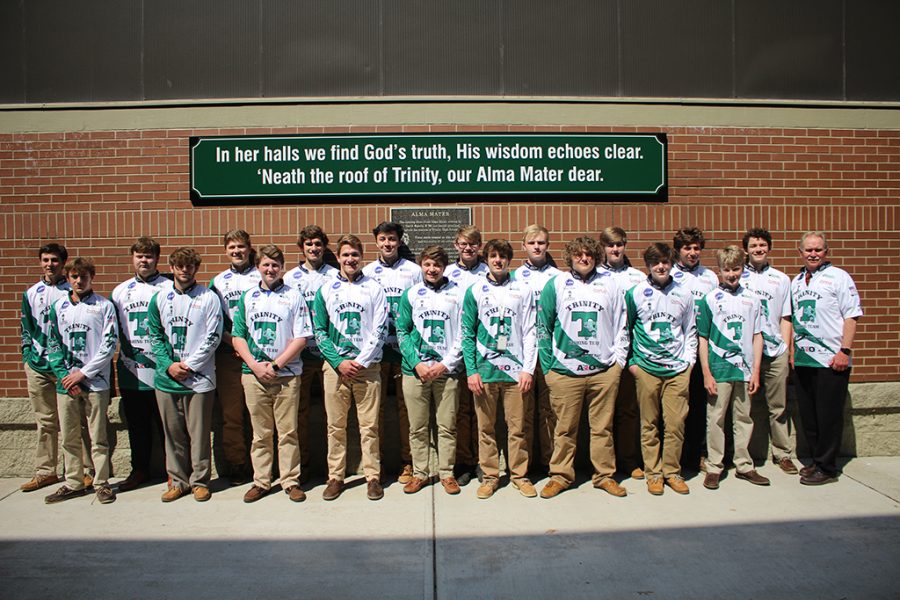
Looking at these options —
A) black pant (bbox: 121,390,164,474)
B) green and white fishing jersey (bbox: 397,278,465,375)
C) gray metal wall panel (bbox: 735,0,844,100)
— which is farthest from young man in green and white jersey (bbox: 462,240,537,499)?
gray metal wall panel (bbox: 735,0,844,100)

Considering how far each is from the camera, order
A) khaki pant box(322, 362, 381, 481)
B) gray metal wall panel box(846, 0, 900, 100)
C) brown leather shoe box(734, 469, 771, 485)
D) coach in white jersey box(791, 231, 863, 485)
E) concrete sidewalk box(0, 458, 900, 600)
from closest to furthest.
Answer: concrete sidewalk box(0, 458, 900, 600)
khaki pant box(322, 362, 381, 481)
brown leather shoe box(734, 469, 771, 485)
coach in white jersey box(791, 231, 863, 485)
gray metal wall panel box(846, 0, 900, 100)

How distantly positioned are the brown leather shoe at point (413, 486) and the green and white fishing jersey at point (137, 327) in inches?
92.5

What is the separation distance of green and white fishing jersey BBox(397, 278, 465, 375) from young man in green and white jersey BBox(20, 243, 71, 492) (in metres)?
2.99

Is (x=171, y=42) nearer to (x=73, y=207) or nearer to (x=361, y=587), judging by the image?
(x=73, y=207)

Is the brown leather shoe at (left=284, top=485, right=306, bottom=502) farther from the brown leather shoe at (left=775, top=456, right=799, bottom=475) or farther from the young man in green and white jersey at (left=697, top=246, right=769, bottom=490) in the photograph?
the brown leather shoe at (left=775, top=456, right=799, bottom=475)

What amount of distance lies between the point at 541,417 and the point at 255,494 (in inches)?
98.3

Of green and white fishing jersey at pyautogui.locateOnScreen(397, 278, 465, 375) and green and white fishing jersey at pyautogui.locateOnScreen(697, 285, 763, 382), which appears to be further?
green and white fishing jersey at pyautogui.locateOnScreen(697, 285, 763, 382)

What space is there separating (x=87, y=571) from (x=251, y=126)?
4.15m

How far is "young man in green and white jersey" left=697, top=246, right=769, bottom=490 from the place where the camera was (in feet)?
18.2

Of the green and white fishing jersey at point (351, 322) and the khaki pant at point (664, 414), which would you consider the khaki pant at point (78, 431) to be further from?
the khaki pant at point (664, 414)

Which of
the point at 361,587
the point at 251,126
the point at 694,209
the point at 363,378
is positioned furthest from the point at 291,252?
the point at 694,209

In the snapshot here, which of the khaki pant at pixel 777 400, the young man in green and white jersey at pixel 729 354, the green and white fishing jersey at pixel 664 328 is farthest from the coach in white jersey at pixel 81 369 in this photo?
the khaki pant at pixel 777 400

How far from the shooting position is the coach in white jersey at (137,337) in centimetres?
565

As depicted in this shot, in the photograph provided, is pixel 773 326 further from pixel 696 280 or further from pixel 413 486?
pixel 413 486
